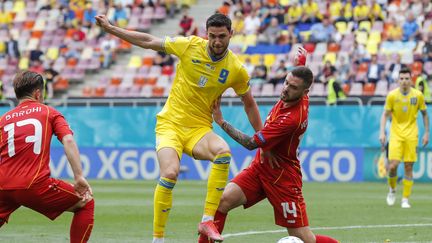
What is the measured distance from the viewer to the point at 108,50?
115 ft

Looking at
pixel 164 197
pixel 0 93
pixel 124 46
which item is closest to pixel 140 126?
pixel 0 93

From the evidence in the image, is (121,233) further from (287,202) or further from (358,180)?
(358,180)

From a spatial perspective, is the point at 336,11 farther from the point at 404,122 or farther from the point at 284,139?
the point at 284,139

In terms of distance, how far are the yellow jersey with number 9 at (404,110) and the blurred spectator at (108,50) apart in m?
17.8

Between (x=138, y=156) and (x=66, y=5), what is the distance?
40.9 feet

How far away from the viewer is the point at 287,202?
9.72 m

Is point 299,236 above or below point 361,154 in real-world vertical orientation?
above

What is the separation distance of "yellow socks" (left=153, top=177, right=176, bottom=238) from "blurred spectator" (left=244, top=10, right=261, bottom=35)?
2261 cm

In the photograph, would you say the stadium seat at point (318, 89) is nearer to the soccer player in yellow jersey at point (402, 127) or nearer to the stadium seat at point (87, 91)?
the stadium seat at point (87, 91)

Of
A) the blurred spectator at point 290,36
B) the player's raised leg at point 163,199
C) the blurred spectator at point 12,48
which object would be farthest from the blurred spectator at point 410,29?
the player's raised leg at point 163,199

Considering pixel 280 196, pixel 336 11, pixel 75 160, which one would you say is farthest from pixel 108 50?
pixel 75 160

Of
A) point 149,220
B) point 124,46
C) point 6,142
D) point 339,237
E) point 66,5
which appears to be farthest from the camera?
point 66,5

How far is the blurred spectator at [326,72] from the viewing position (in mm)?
28266

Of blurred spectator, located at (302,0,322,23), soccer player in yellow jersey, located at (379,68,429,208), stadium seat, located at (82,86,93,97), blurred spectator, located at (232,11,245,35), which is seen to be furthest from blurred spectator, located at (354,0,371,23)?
soccer player in yellow jersey, located at (379,68,429,208)
